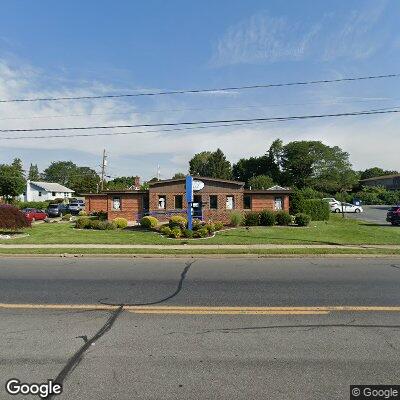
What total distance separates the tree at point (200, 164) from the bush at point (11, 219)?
246 ft

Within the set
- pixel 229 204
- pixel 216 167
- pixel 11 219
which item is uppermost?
pixel 216 167

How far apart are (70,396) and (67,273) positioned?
7.08 meters

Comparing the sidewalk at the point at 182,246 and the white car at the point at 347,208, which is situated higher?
the white car at the point at 347,208

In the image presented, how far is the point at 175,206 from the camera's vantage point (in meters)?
30.9

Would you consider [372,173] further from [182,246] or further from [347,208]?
[182,246]

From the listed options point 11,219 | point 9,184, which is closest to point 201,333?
point 11,219

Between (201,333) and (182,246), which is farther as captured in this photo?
(182,246)

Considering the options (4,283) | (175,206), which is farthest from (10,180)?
(4,283)

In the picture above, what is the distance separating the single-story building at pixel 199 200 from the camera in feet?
99.5

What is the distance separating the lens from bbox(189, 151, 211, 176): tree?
97.2 meters

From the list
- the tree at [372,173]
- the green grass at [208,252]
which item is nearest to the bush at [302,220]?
the green grass at [208,252]

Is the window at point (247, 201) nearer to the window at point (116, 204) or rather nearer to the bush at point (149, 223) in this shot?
the bush at point (149, 223)

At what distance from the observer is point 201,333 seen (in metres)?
5.57

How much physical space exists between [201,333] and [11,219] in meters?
18.0
